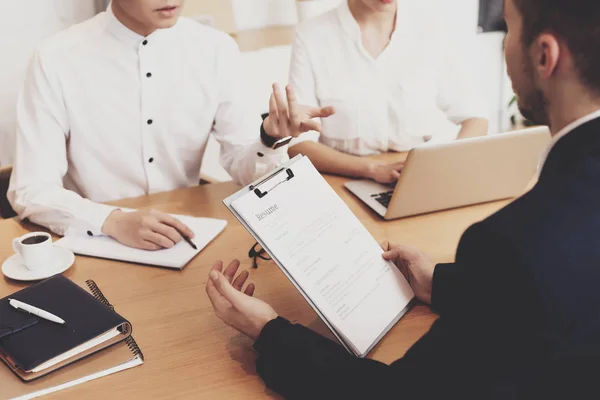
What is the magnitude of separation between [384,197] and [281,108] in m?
0.34

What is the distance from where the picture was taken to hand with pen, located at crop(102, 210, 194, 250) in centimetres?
134

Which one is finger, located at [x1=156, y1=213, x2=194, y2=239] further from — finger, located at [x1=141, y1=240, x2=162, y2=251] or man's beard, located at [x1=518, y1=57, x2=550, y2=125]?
man's beard, located at [x1=518, y1=57, x2=550, y2=125]

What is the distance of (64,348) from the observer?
98 centimetres

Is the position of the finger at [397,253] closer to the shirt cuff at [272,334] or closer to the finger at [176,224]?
the shirt cuff at [272,334]

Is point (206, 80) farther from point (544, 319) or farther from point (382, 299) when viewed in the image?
point (544, 319)

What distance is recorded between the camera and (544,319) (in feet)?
2.26

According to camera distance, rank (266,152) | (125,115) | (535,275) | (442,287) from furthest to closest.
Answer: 1. (125,115)
2. (266,152)
3. (442,287)
4. (535,275)

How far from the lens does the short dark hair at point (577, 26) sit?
750mm

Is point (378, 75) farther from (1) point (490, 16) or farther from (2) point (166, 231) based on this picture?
(1) point (490, 16)

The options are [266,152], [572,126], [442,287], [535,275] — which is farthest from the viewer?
[266,152]

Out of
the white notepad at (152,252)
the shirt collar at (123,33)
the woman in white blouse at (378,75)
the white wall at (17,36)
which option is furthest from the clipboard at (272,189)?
the white wall at (17,36)

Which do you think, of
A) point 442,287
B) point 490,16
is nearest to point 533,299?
point 442,287

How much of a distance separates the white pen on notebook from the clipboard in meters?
0.35

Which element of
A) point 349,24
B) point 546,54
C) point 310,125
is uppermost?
point 546,54
